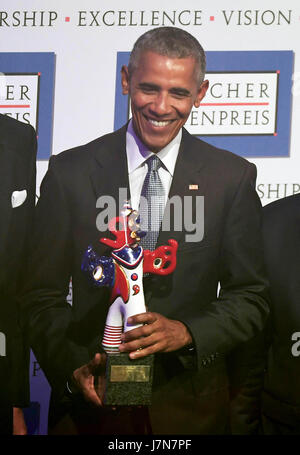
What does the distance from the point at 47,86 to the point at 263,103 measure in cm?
73

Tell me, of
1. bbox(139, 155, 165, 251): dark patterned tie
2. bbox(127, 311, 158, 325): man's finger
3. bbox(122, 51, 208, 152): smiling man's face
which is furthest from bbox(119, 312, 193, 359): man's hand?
bbox(122, 51, 208, 152): smiling man's face

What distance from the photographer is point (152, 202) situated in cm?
217

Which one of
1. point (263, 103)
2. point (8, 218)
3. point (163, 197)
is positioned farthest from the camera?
point (263, 103)

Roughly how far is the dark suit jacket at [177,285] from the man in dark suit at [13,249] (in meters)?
0.07

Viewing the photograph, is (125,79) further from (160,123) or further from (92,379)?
(92,379)

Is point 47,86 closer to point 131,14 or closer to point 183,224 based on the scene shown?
point 131,14

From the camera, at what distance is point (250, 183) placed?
2176mm

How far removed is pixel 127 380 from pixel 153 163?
67 centimetres

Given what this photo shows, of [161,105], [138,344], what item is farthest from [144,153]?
[138,344]

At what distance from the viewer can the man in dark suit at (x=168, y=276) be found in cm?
208

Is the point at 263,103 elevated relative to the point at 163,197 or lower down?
elevated

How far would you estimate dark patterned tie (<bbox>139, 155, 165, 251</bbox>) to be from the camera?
215 centimetres
